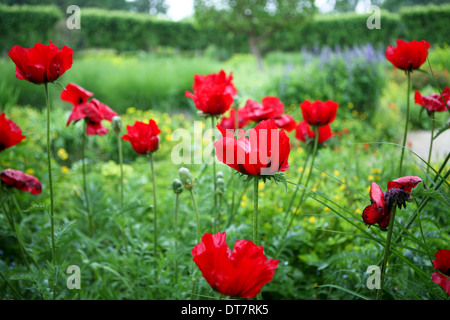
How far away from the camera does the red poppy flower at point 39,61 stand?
0.83 metres

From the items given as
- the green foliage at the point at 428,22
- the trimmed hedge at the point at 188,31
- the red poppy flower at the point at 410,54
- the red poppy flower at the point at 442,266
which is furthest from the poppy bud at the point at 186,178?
the green foliage at the point at 428,22

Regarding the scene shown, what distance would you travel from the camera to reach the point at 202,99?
3.42 ft

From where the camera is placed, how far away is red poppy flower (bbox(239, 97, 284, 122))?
1.14m

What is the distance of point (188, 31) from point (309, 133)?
45.1ft

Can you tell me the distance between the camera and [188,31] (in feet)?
45.8

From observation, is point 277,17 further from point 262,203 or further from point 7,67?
point 262,203

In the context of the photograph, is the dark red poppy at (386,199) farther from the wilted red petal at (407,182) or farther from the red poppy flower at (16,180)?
the red poppy flower at (16,180)

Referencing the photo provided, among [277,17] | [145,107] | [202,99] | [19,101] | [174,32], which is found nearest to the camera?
[202,99]

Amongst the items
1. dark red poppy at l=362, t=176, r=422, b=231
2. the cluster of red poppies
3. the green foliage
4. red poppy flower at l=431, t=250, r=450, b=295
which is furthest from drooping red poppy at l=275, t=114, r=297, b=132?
the green foliage

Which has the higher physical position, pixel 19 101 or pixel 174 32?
pixel 174 32

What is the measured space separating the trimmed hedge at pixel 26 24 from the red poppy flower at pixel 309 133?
1220 centimetres
